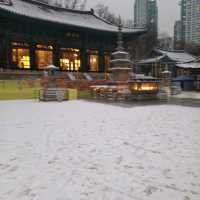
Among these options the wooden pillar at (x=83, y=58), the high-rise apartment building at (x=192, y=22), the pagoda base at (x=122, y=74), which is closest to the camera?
the pagoda base at (x=122, y=74)

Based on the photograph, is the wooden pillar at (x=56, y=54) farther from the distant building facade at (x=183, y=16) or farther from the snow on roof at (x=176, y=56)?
the distant building facade at (x=183, y=16)

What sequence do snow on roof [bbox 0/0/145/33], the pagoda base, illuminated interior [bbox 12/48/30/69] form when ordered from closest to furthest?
the pagoda base < illuminated interior [bbox 12/48/30/69] < snow on roof [bbox 0/0/145/33]

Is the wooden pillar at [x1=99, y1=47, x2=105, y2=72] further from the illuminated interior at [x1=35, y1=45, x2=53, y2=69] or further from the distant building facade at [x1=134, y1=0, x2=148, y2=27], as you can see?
the distant building facade at [x1=134, y1=0, x2=148, y2=27]

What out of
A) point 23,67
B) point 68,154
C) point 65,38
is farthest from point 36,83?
point 68,154

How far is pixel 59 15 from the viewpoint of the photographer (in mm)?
27484

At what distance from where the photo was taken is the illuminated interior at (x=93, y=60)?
92.9ft

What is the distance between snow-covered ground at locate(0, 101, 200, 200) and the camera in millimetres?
3191

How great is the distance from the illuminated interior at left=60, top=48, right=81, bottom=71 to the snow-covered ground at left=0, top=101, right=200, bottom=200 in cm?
1998

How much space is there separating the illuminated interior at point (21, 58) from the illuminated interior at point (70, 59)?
152 inches

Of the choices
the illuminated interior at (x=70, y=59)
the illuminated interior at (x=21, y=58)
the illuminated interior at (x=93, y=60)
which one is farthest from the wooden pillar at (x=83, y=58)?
the illuminated interior at (x=21, y=58)

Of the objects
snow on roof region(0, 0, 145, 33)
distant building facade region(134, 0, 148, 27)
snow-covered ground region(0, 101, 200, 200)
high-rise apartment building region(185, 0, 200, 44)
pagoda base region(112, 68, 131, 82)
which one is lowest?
snow-covered ground region(0, 101, 200, 200)

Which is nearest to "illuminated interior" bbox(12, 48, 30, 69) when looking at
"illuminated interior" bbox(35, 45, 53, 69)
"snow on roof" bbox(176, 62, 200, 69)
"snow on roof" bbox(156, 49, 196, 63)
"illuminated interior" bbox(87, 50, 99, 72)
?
"illuminated interior" bbox(35, 45, 53, 69)

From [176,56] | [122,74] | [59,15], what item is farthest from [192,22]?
[122,74]

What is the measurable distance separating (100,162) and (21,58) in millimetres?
21357
